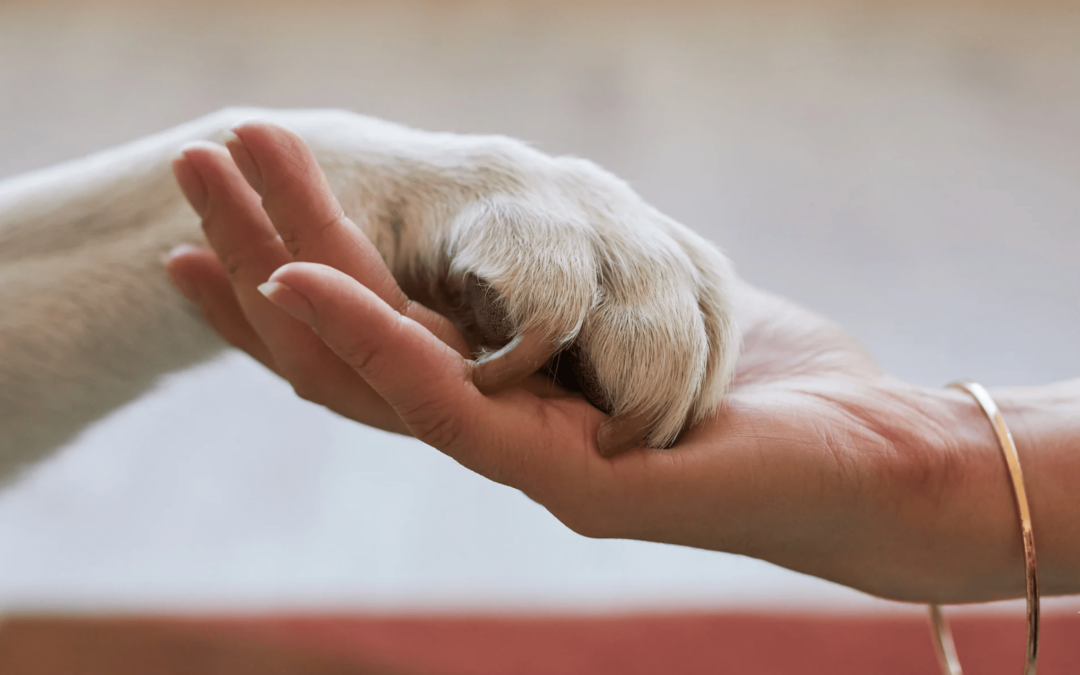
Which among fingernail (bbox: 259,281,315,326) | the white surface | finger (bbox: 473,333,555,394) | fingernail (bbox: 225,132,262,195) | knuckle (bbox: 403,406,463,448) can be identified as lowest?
the white surface

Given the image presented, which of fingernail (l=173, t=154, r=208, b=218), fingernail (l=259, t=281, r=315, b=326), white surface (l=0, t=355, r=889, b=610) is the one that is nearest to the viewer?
fingernail (l=259, t=281, r=315, b=326)

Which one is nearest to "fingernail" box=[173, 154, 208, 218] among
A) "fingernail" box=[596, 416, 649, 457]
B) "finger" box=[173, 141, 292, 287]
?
"finger" box=[173, 141, 292, 287]

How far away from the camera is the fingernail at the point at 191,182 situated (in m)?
0.52

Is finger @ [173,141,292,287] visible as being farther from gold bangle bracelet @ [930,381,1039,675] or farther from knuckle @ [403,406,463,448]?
gold bangle bracelet @ [930,381,1039,675]

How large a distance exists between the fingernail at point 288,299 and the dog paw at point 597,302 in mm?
98

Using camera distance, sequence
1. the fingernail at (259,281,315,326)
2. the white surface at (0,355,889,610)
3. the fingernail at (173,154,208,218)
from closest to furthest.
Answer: the fingernail at (259,281,315,326) → the fingernail at (173,154,208,218) → the white surface at (0,355,889,610)

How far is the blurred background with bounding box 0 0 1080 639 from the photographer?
0.98 metres

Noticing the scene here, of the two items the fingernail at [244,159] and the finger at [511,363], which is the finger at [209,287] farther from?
the finger at [511,363]

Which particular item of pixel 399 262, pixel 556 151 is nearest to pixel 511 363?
pixel 399 262

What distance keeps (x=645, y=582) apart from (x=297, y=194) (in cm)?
72

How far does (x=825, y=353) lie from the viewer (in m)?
0.72

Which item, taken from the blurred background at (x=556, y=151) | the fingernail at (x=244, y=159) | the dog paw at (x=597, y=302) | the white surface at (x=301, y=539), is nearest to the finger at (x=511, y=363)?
the dog paw at (x=597, y=302)

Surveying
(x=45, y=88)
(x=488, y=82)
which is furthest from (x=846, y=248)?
(x=45, y=88)

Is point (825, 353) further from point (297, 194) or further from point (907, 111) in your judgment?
point (907, 111)
